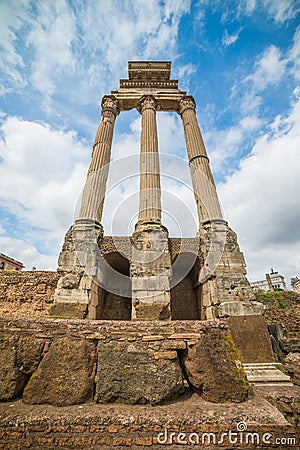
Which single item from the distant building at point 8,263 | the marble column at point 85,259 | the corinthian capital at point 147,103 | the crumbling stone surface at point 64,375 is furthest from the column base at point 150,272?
the distant building at point 8,263

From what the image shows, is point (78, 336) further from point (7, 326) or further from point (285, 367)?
point (285, 367)

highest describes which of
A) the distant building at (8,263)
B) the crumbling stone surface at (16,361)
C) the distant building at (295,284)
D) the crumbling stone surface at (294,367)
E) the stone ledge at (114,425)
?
the distant building at (8,263)

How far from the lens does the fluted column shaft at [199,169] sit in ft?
28.8

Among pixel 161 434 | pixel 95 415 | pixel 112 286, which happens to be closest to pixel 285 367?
pixel 161 434

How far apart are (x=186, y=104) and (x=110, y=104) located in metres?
4.33

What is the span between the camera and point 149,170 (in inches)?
385

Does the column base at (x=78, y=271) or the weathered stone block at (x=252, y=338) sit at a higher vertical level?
the column base at (x=78, y=271)

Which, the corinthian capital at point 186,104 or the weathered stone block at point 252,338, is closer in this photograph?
the weathered stone block at point 252,338

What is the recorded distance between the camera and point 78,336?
2652 millimetres

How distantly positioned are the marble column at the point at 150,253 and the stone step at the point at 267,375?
2.47 meters

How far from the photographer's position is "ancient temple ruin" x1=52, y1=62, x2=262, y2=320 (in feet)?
21.9

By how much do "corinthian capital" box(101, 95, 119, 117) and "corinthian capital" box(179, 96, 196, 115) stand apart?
12.4 feet

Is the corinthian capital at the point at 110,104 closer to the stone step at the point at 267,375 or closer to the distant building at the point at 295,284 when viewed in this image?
the stone step at the point at 267,375

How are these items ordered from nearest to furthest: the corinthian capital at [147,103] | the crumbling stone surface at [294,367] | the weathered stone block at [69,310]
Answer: the crumbling stone surface at [294,367] < the weathered stone block at [69,310] < the corinthian capital at [147,103]
